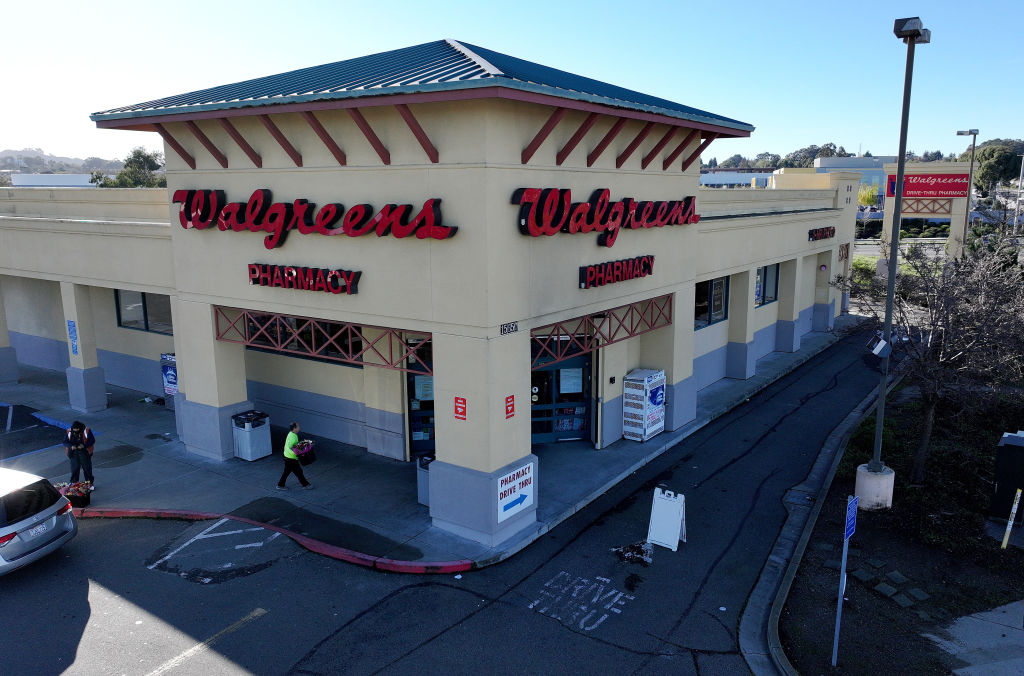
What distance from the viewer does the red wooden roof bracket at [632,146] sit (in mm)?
14828

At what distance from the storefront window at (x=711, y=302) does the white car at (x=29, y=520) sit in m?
17.3

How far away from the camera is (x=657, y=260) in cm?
1686

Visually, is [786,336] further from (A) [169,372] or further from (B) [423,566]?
(A) [169,372]

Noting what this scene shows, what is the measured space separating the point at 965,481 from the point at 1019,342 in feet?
10.6

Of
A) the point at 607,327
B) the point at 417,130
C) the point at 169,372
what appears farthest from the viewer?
the point at 169,372

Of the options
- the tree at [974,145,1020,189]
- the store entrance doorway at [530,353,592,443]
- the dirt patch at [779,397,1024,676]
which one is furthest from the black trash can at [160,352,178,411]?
the tree at [974,145,1020,189]

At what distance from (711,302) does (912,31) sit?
1144 cm

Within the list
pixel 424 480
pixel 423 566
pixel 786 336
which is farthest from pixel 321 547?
pixel 786 336

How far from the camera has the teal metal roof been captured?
36.6ft

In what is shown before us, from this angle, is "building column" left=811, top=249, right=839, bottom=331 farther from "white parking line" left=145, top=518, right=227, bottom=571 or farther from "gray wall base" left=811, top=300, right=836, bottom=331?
"white parking line" left=145, top=518, right=227, bottom=571

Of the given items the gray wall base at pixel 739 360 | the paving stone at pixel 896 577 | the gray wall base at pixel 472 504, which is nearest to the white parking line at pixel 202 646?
the gray wall base at pixel 472 504

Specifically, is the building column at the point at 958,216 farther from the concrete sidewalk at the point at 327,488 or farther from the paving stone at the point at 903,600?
the paving stone at the point at 903,600

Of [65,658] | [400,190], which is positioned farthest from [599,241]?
[65,658]

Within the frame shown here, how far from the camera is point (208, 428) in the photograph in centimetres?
1703
